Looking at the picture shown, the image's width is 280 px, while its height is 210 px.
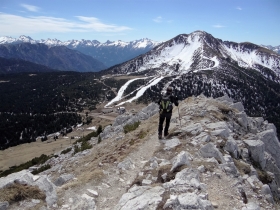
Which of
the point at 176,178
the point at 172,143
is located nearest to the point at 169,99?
the point at 172,143

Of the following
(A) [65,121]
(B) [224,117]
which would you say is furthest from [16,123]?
(B) [224,117]

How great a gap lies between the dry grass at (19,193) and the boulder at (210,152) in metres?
9.66

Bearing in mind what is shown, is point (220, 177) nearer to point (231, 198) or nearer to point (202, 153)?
point (231, 198)

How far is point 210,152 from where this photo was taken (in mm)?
15820

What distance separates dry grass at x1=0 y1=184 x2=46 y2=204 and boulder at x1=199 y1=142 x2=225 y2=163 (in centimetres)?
966

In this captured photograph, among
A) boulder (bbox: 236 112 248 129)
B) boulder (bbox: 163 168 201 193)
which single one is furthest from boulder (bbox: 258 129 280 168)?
boulder (bbox: 163 168 201 193)

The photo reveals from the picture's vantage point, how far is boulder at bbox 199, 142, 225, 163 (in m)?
15.4

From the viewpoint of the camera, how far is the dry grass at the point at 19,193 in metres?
10.4

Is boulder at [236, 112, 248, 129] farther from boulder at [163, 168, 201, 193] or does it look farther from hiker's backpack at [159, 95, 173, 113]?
boulder at [163, 168, 201, 193]

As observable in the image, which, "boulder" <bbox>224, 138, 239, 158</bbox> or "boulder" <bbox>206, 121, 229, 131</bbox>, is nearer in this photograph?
"boulder" <bbox>224, 138, 239, 158</bbox>

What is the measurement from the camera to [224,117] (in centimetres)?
2427

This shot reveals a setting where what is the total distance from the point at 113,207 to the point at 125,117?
32.6 meters

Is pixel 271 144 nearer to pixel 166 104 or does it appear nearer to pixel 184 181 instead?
pixel 166 104

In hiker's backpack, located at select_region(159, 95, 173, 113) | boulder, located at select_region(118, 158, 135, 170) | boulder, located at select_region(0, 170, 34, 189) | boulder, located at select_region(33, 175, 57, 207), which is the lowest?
boulder, located at select_region(118, 158, 135, 170)
